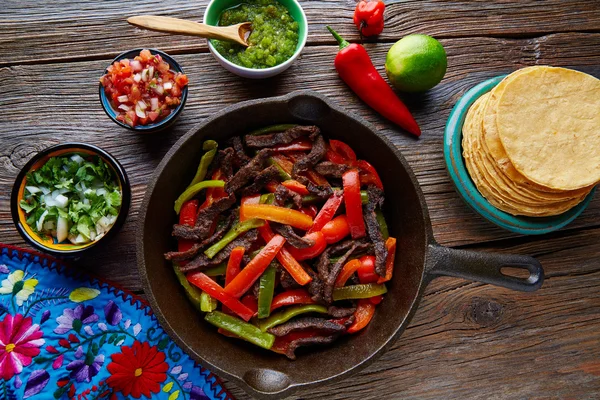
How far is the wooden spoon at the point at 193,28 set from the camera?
241 centimetres

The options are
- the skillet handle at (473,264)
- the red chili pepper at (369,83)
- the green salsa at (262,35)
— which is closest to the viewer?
the skillet handle at (473,264)

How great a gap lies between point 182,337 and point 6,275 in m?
1.12

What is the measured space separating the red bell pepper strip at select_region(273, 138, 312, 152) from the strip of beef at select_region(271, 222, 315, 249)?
0.42 metres

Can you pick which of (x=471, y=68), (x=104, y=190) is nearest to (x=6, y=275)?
(x=104, y=190)

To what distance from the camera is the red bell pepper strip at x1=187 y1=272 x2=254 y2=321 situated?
7.68ft

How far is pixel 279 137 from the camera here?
2520 millimetres

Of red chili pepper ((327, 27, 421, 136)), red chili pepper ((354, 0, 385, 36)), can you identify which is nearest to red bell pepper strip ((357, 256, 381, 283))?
red chili pepper ((327, 27, 421, 136))

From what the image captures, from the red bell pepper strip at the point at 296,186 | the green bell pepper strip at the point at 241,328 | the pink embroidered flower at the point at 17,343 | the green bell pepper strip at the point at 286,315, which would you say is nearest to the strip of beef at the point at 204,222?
the red bell pepper strip at the point at 296,186

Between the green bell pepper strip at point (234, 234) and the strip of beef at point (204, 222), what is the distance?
86mm

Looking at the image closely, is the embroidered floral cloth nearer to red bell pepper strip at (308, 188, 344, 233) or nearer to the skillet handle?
red bell pepper strip at (308, 188, 344, 233)

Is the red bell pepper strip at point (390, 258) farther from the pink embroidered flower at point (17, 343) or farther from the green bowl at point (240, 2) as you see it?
the pink embroidered flower at point (17, 343)

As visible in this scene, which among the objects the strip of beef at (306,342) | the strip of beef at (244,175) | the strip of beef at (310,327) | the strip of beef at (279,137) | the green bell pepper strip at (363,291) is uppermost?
the strip of beef at (279,137)

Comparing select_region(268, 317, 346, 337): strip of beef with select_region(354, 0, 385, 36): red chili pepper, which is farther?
select_region(354, 0, 385, 36): red chili pepper

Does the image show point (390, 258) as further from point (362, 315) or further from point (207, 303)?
point (207, 303)
